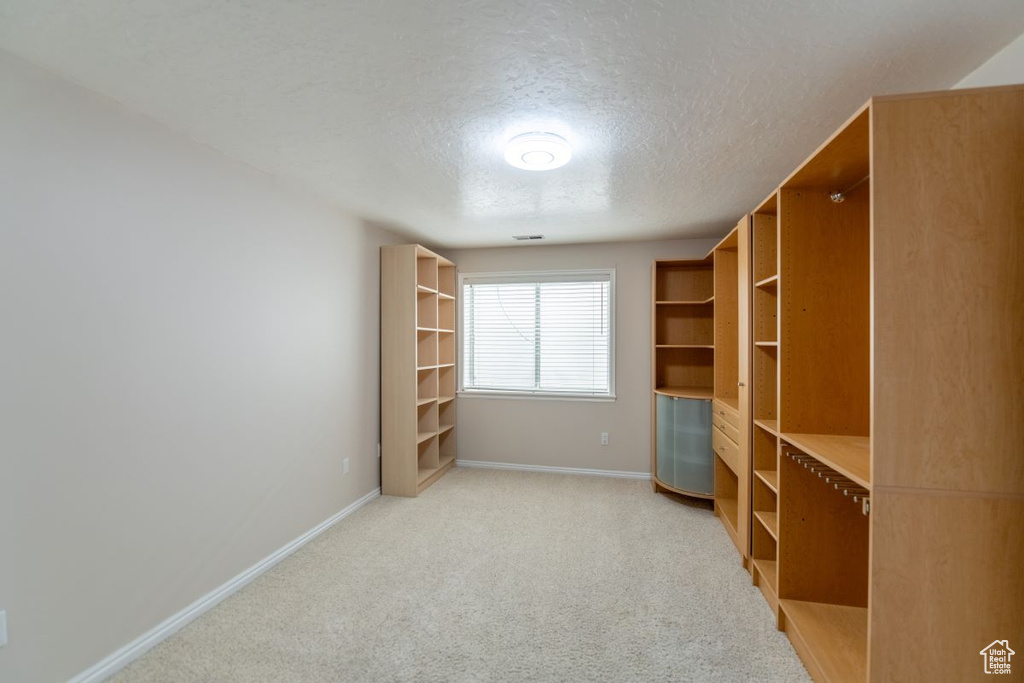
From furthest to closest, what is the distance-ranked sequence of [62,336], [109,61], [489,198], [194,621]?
[489,198] < [194,621] < [62,336] < [109,61]

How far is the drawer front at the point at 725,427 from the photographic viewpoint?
293 cm

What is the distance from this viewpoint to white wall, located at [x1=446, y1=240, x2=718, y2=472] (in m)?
4.48

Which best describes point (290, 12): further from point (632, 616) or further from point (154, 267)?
point (632, 616)

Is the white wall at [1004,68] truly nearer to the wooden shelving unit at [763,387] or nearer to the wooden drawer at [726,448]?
the wooden shelving unit at [763,387]

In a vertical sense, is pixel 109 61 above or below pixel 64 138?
above

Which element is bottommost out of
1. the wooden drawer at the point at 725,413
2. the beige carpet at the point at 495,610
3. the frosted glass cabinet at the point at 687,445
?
the beige carpet at the point at 495,610

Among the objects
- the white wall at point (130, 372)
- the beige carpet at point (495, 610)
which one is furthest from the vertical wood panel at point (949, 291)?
the white wall at point (130, 372)

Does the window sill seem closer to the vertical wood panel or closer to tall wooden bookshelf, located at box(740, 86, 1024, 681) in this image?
tall wooden bookshelf, located at box(740, 86, 1024, 681)

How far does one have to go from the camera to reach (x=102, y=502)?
1858 millimetres

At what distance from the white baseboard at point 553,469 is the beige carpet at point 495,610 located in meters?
0.99

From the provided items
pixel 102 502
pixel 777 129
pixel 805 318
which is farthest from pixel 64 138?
pixel 805 318

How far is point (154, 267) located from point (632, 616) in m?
2.91

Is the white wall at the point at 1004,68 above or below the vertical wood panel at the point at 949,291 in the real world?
above

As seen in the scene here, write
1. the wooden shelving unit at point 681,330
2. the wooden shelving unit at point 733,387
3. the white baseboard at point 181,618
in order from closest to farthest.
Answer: the white baseboard at point 181,618 < the wooden shelving unit at point 733,387 < the wooden shelving unit at point 681,330
